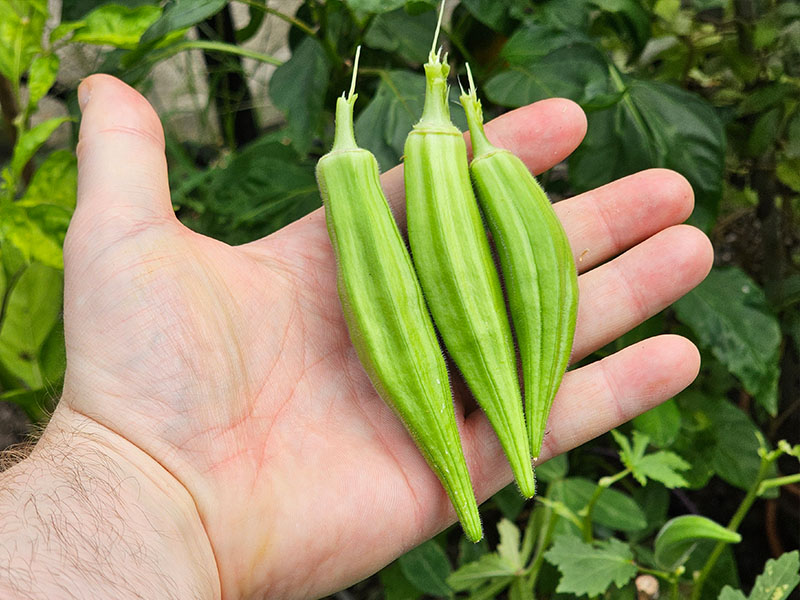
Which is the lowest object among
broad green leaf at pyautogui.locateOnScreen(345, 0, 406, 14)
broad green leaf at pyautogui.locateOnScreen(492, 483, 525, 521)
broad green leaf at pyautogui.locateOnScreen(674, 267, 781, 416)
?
broad green leaf at pyautogui.locateOnScreen(492, 483, 525, 521)

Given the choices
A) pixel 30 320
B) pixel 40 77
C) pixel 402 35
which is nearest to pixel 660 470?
pixel 402 35

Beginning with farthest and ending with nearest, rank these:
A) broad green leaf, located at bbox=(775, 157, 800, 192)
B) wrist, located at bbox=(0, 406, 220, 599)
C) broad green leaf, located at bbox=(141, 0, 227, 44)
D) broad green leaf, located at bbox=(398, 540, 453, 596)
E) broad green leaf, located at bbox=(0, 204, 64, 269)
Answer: broad green leaf, located at bbox=(775, 157, 800, 192) → broad green leaf, located at bbox=(398, 540, 453, 596) → broad green leaf, located at bbox=(0, 204, 64, 269) → broad green leaf, located at bbox=(141, 0, 227, 44) → wrist, located at bbox=(0, 406, 220, 599)

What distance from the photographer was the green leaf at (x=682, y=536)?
54.3 inches

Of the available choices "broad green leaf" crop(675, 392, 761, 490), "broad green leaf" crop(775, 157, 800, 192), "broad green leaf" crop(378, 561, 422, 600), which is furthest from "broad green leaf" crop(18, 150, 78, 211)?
"broad green leaf" crop(775, 157, 800, 192)

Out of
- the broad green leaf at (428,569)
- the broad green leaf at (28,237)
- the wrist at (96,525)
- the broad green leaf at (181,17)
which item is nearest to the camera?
the wrist at (96,525)

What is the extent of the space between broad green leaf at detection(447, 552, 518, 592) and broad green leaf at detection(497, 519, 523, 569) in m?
0.01

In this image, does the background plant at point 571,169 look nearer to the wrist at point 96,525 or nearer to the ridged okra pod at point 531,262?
the ridged okra pod at point 531,262

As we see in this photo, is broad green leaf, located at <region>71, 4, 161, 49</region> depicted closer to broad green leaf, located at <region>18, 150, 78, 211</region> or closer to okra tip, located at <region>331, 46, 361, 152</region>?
broad green leaf, located at <region>18, 150, 78, 211</region>

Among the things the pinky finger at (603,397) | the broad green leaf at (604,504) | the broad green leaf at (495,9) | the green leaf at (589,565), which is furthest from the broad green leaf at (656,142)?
the green leaf at (589,565)

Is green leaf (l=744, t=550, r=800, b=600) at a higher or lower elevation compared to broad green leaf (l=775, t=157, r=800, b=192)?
lower

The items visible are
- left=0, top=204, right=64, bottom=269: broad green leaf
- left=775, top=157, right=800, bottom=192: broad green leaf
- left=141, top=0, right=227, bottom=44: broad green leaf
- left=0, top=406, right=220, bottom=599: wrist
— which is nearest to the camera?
left=0, top=406, right=220, bottom=599: wrist

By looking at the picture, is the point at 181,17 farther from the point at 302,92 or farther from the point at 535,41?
the point at 535,41

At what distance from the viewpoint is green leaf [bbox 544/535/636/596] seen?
1374 mm

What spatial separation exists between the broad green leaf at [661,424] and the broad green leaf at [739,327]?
0.50ft
